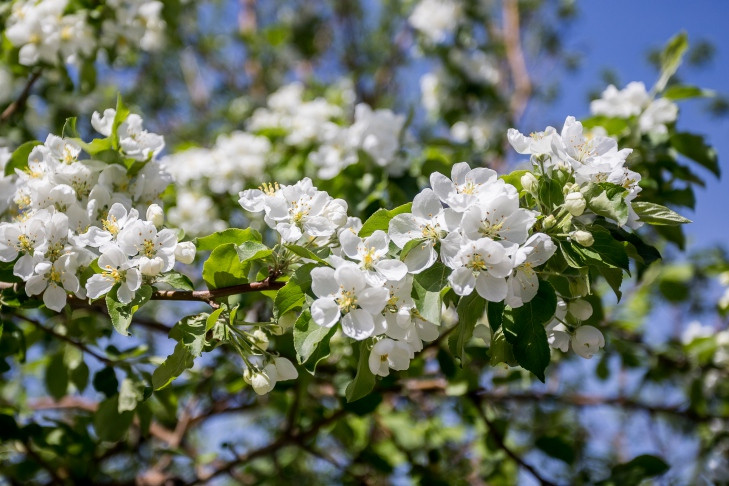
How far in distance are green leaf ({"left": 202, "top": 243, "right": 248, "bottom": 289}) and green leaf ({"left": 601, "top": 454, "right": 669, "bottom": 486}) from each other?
4.61 ft

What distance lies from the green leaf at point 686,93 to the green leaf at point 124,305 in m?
1.81

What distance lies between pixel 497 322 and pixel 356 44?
4.93 metres

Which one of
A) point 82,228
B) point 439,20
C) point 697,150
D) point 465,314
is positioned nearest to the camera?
point 465,314

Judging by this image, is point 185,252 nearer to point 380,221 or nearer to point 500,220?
point 380,221

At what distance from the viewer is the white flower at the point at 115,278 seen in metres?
1.25

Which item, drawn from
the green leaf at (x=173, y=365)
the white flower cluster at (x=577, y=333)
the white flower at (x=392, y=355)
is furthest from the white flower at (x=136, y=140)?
the white flower cluster at (x=577, y=333)

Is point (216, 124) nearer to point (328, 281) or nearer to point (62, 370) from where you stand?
point (62, 370)

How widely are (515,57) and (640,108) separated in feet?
11.4

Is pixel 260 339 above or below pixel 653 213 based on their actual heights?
below

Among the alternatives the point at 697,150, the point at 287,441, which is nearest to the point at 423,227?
the point at 287,441

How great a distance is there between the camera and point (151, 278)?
1.29m

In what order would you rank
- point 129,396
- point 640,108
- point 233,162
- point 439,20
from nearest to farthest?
1. point 129,396
2. point 640,108
3. point 233,162
4. point 439,20

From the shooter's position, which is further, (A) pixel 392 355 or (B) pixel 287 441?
(B) pixel 287 441

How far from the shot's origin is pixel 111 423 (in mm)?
1764
